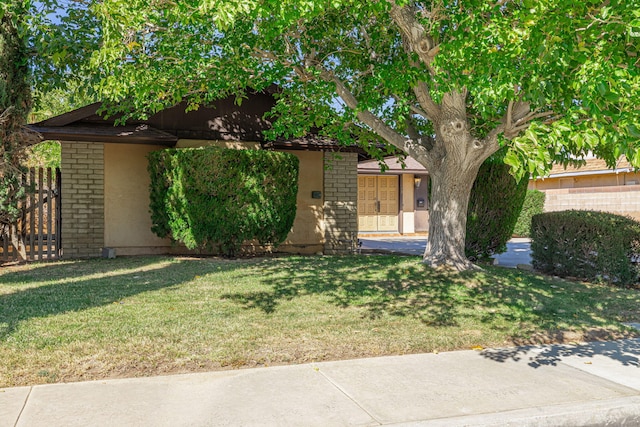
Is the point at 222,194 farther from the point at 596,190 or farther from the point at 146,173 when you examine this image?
the point at 596,190

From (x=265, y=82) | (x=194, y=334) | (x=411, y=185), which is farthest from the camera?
(x=411, y=185)

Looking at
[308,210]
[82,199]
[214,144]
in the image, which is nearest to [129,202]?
[82,199]

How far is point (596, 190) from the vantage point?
22.8 meters

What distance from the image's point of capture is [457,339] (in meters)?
5.98

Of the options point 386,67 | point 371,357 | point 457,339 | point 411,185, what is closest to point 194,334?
point 371,357

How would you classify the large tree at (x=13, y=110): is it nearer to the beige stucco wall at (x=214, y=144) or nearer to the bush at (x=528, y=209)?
the beige stucco wall at (x=214, y=144)

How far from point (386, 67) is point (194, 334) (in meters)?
5.11

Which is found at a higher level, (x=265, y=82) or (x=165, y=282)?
(x=265, y=82)

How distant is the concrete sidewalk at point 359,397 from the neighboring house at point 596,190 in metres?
15.7

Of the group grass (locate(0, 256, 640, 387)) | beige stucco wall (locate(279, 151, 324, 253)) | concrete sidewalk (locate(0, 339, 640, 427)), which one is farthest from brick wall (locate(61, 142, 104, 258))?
concrete sidewalk (locate(0, 339, 640, 427))

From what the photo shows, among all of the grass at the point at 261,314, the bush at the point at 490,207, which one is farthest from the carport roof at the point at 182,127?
the bush at the point at 490,207

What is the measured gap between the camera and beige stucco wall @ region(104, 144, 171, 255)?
12.4 meters

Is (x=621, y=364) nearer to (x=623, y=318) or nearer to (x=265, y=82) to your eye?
(x=623, y=318)

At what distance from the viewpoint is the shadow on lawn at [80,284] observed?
665 centimetres
